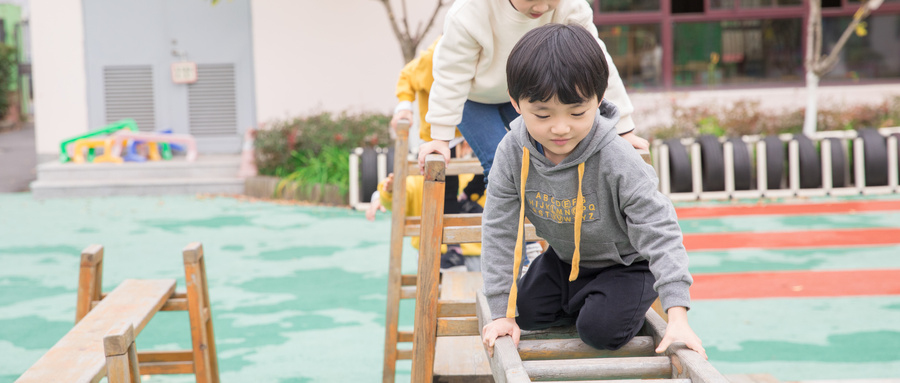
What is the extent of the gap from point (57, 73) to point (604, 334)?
10.0m

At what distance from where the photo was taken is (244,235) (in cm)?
679

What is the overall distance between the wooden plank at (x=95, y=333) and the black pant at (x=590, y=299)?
978 millimetres

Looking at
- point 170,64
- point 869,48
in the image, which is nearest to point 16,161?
point 170,64

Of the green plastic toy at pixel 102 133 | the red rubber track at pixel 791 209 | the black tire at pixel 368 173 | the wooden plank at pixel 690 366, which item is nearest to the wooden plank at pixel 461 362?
the wooden plank at pixel 690 366

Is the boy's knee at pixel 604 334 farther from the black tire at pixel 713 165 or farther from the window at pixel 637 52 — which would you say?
the window at pixel 637 52

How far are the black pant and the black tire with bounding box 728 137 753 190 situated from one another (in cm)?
662

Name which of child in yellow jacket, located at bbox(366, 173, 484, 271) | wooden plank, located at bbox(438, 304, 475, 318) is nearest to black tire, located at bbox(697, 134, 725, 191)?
child in yellow jacket, located at bbox(366, 173, 484, 271)

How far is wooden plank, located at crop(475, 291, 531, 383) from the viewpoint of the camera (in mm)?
1507

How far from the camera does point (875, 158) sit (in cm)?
805

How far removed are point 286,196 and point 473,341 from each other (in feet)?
20.7

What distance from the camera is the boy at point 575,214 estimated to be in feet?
5.51

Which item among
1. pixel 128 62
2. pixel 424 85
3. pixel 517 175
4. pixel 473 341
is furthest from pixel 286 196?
pixel 517 175

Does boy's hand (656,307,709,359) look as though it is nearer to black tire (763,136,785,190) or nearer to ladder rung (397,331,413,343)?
ladder rung (397,331,413,343)

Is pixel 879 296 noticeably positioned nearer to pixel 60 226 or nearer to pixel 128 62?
pixel 60 226
